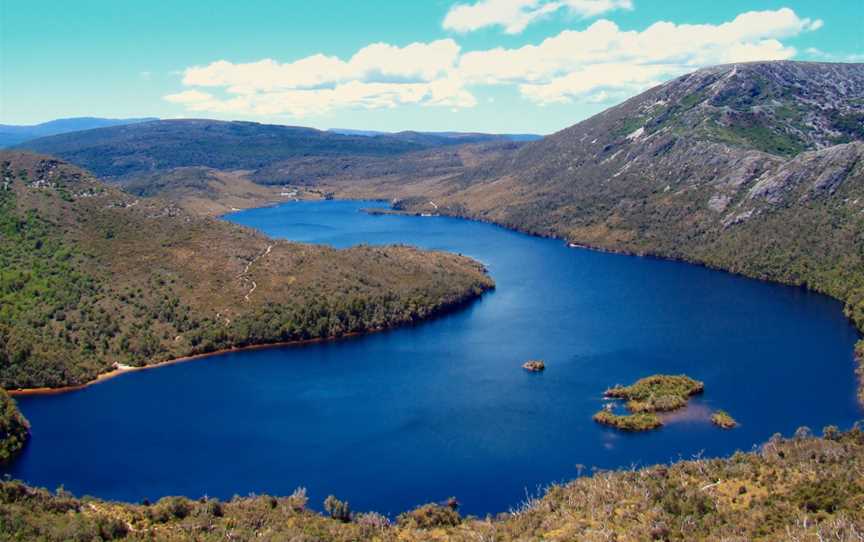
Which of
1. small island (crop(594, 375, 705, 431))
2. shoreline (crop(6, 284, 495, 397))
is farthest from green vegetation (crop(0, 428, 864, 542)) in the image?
shoreline (crop(6, 284, 495, 397))

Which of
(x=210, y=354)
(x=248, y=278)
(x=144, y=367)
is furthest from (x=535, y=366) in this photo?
(x=248, y=278)

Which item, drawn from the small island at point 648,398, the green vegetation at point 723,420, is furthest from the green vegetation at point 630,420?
the green vegetation at point 723,420

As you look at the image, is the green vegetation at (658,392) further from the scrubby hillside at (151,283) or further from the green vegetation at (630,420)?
the scrubby hillside at (151,283)

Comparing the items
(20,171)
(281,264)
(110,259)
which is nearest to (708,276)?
(281,264)

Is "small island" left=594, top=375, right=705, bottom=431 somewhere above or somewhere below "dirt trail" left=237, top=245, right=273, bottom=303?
below

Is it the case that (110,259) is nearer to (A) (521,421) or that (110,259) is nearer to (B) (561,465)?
(A) (521,421)

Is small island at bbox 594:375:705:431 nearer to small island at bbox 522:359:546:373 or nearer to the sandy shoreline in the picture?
small island at bbox 522:359:546:373
